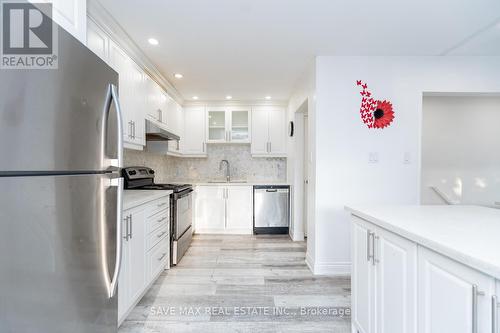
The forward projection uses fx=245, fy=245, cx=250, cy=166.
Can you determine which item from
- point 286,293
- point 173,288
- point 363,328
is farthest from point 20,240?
point 286,293

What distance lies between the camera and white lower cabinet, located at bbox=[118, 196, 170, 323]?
1.77 m

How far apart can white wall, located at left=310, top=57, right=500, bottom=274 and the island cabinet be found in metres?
1.07

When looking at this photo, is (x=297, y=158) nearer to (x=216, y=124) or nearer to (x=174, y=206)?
(x=216, y=124)

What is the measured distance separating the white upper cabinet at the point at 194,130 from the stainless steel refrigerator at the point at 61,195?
3.47m

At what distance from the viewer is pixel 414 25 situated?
213cm

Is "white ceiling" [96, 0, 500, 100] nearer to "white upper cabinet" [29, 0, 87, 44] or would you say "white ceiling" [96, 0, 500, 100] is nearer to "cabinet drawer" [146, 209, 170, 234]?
"white upper cabinet" [29, 0, 87, 44]

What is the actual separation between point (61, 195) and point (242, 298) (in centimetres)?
186

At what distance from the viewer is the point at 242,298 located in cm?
222

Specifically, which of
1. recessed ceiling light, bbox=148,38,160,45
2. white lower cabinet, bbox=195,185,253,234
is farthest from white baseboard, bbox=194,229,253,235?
recessed ceiling light, bbox=148,38,160,45

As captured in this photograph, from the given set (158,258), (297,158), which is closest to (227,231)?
(297,158)

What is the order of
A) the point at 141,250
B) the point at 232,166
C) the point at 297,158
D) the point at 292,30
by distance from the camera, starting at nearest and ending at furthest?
the point at 141,250
the point at 292,30
the point at 297,158
the point at 232,166

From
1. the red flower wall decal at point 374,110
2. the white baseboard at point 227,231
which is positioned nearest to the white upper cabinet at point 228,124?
the white baseboard at point 227,231

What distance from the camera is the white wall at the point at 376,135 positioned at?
271cm

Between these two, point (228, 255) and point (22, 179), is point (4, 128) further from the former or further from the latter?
point (228, 255)
